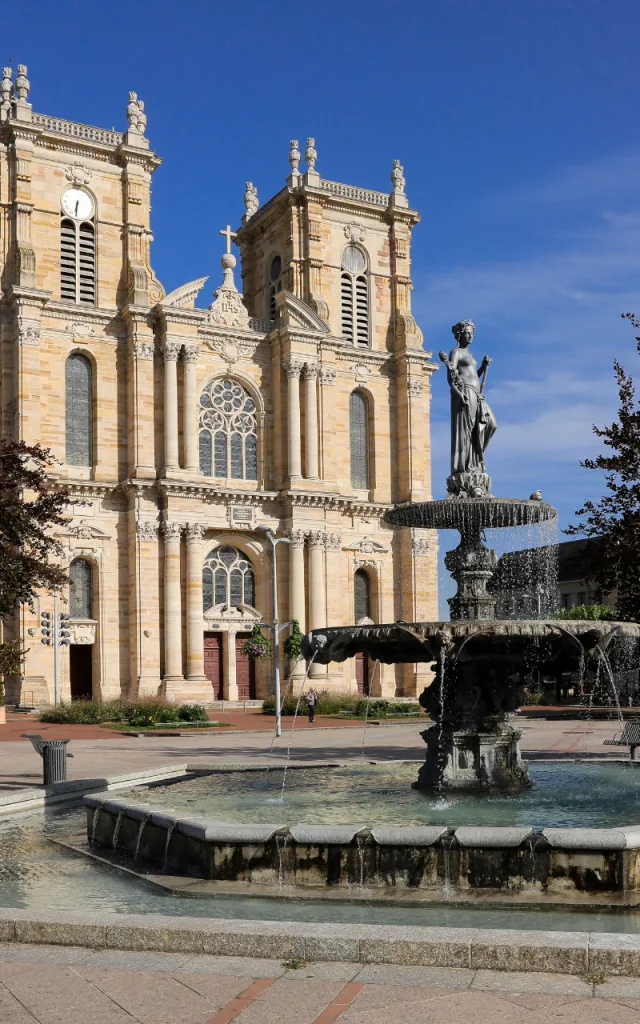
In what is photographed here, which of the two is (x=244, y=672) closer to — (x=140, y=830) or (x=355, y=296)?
(x=355, y=296)

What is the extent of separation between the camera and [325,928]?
23.7ft

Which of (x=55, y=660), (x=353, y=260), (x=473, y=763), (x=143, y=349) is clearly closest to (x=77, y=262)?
(x=143, y=349)

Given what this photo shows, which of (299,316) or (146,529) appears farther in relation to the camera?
(299,316)

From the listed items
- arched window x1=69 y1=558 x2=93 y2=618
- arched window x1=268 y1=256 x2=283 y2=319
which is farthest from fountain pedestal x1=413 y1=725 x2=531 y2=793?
arched window x1=268 y1=256 x2=283 y2=319

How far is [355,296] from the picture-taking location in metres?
56.0

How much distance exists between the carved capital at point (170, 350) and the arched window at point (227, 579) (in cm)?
918

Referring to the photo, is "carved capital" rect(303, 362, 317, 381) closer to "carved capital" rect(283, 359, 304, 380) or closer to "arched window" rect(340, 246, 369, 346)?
"carved capital" rect(283, 359, 304, 380)

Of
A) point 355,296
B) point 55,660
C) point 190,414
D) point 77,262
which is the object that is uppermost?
point 355,296

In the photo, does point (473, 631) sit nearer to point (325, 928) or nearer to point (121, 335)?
point (325, 928)

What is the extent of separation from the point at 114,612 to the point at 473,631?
36.3m

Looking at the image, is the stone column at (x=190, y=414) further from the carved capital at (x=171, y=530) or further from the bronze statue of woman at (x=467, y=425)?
the bronze statue of woman at (x=467, y=425)

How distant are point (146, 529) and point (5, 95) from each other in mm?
20671

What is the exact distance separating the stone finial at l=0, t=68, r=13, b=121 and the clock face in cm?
409

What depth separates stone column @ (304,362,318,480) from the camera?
2012 inches
